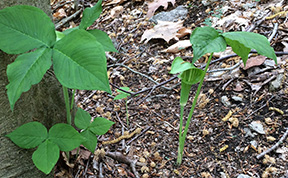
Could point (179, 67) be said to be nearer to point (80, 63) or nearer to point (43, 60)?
point (80, 63)

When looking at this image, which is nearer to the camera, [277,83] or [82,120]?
[82,120]

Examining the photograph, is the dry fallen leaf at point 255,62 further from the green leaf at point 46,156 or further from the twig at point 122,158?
the green leaf at point 46,156

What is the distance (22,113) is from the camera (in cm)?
117

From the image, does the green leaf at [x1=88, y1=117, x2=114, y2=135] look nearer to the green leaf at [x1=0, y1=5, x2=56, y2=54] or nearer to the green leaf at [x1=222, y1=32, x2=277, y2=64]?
the green leaf at [x1=0, y1=5, x2=56, y2=54]

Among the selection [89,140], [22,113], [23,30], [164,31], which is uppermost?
[23,30]

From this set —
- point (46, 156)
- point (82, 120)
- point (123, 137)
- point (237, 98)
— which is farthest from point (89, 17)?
point (237, 98)

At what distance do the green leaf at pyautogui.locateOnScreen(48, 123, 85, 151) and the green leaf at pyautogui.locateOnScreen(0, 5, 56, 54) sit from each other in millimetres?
398

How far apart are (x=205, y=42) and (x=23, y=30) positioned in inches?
28.6

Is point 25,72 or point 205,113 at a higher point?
point 25,72

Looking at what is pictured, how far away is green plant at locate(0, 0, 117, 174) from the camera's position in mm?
873

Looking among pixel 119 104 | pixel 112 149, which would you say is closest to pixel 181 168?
pixel 112 149

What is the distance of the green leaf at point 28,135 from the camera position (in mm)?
1113

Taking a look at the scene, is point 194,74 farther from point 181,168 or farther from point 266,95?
point 266,95

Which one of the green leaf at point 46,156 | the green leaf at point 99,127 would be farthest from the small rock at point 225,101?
the green leaf at point 46,156
